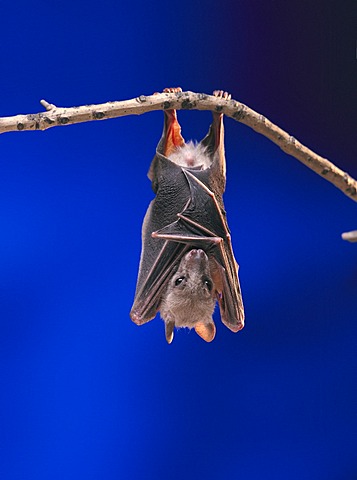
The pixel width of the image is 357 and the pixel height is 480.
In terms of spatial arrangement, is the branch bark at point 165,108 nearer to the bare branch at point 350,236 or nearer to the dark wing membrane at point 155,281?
the dark wing membrane at point 155,281

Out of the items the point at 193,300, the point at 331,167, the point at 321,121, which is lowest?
the point at 193,300

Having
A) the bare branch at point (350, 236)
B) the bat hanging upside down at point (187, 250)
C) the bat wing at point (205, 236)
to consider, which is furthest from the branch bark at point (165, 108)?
the bare branch at point (350, 236)

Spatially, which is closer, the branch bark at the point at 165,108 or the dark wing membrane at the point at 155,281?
the branch bark at the point at 165,108

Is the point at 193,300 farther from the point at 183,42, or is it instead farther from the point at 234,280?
the point at 183,42

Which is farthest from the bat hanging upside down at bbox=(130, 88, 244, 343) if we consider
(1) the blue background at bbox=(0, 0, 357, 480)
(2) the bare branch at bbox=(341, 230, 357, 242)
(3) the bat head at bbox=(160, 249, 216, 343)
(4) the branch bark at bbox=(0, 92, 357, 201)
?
(2) the bare branch at bbox=(341, 230, 357, 242)

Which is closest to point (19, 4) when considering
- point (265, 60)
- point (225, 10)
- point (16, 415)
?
point (225, 10)

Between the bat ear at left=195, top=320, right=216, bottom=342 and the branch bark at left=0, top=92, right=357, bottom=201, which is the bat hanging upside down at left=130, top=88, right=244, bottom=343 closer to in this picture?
the bat ear at left=195, top=320, right=216, bottom=342
